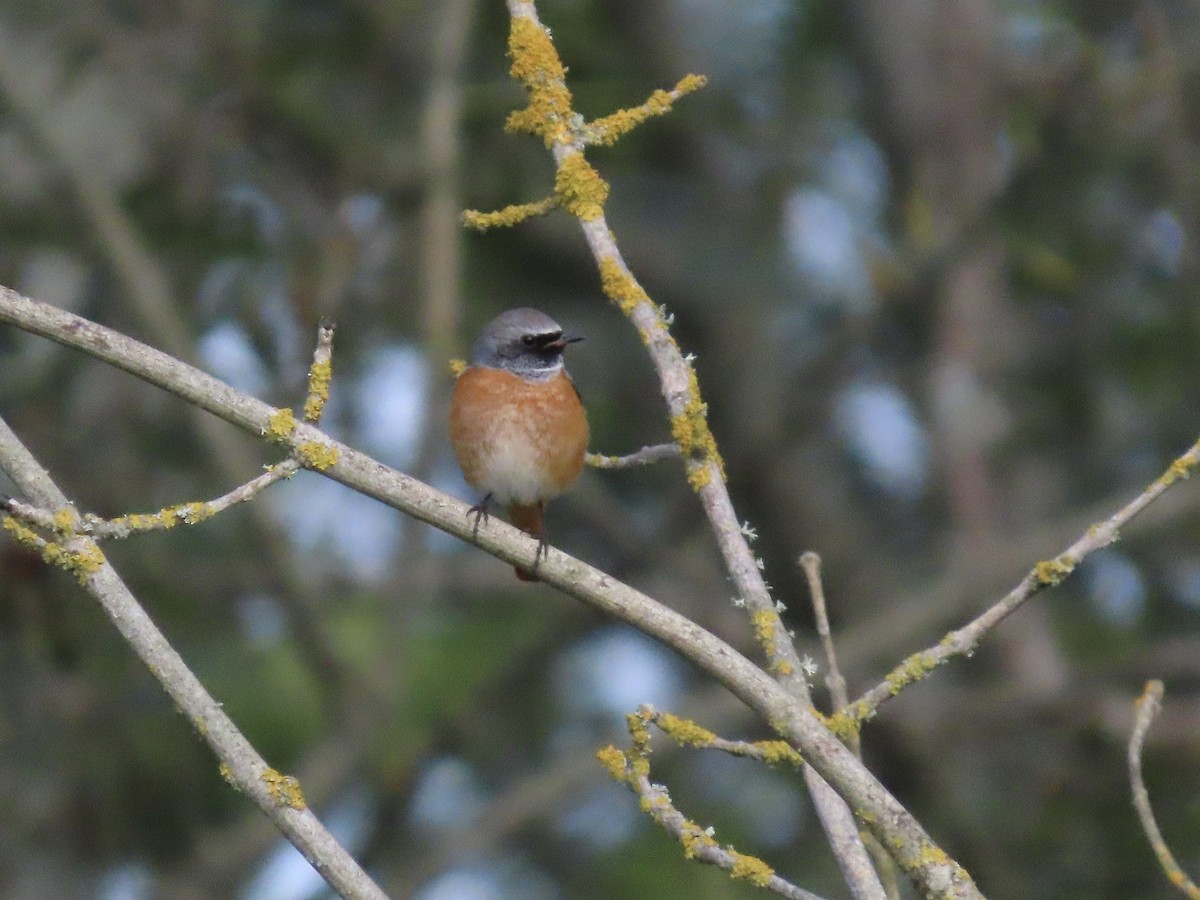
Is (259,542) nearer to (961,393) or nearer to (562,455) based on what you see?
(562,455)

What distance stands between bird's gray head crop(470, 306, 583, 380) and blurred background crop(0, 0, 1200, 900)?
167 cm

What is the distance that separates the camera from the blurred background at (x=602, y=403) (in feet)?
23.2

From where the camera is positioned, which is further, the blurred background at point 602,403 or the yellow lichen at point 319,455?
the blurred background at point 602,403

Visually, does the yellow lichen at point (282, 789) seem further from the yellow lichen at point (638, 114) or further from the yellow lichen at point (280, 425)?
the yellow lichen at point (638, 114)

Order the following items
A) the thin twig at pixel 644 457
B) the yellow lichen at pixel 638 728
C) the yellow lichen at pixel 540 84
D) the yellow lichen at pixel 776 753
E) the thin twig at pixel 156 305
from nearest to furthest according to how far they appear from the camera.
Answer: the yellow lichen at pixel 638 728 < the yellow lichen at pixel 776 753 < the thin twig at pixel 644 457 < the yellow lichen at pixel 540 84 < the thin twig at pixel 156 305

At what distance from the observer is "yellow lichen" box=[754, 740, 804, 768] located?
294cm

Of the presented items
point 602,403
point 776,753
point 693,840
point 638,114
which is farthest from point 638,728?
point 602,403

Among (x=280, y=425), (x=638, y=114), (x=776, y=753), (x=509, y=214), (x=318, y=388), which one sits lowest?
(x=776, y=753)

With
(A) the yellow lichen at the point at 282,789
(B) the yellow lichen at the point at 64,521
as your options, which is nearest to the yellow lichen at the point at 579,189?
(B) the yellow lichen at the point at 64,521

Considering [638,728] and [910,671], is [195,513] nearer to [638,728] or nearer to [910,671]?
[638,728]

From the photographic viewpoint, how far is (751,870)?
8.93 ft

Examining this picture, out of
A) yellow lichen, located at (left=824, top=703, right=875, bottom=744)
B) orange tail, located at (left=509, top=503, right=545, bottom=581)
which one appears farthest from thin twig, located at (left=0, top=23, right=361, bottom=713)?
yellow lichen, located at (left=824, top=703, right=875, bottom=744)

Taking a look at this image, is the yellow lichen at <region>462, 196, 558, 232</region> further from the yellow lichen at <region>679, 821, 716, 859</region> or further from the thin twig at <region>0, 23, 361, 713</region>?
the thin twig at <region>0, 23, 361, 713</region>

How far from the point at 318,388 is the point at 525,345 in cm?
258
